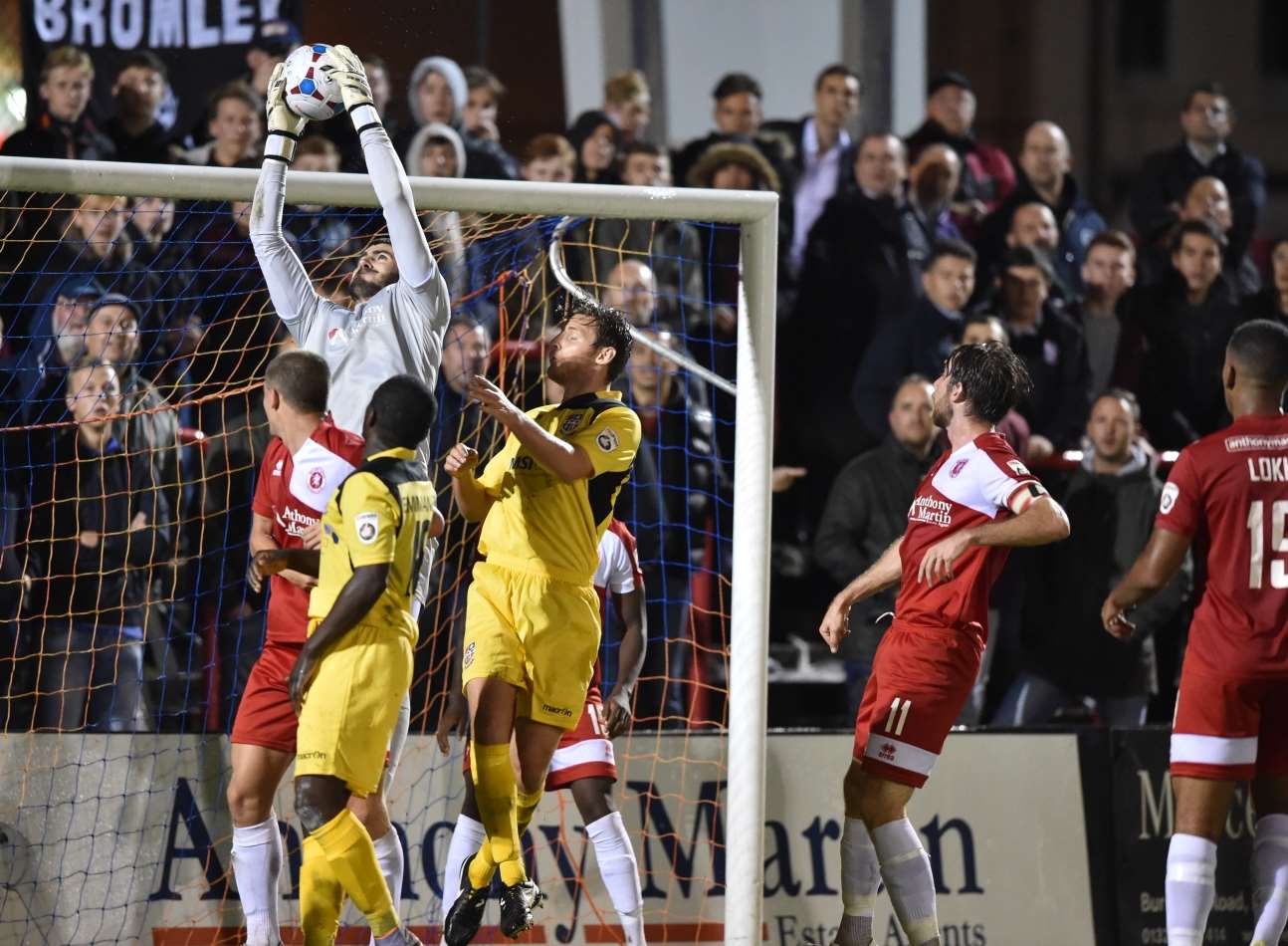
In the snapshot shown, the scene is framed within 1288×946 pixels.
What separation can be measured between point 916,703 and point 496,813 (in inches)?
53.0

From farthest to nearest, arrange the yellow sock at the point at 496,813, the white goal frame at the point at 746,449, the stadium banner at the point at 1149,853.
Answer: the stadium banner at the point at 1149,853
the white goal frame at the point at 746,449
the yellow sock at the point at 496,813

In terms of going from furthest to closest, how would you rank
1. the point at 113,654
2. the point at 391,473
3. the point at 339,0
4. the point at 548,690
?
the point at 339,0 → the point at 113,654 → the point at 548,690 → the point at 391,473

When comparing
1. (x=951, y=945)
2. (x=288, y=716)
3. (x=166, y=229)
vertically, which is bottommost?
(x=951, y=945)

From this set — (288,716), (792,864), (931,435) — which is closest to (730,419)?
(931,435)

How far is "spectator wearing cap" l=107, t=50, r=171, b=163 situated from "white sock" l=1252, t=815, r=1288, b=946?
5.40 m

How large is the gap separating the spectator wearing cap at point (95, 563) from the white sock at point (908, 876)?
2.95 metres

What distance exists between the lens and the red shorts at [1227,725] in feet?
17.9

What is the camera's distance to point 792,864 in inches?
274

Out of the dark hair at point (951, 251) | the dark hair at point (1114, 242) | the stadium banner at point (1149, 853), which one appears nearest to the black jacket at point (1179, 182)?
the dark hair at point (1114, 242)

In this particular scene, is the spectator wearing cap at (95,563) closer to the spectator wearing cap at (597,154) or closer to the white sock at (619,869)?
the white sock at (619,869)

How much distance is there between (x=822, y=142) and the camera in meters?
9.02

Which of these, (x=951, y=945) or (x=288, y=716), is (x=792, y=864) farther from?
(x=288, y=716)

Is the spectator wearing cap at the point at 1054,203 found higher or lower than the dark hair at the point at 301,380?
higher

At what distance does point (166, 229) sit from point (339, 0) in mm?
1351
